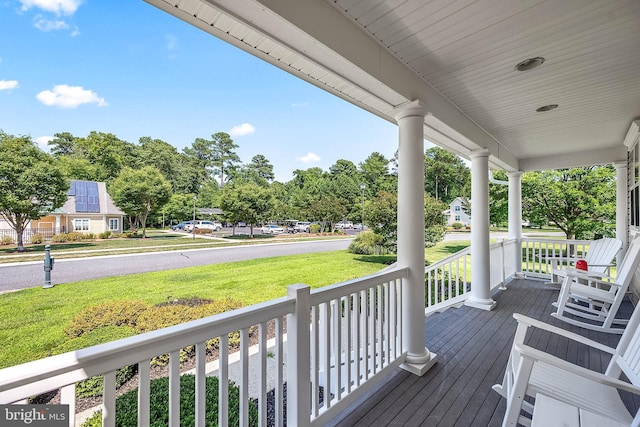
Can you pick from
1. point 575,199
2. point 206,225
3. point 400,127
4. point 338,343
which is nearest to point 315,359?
point 338,343

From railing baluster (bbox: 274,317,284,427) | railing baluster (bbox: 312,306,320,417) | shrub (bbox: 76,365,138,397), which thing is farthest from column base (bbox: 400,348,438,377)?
shrub (bbox: 76,365,138,397)

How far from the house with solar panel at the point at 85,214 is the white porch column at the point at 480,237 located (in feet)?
15.2

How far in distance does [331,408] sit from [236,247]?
4.27m

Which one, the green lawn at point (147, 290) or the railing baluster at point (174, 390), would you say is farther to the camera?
the green lawn at point (147, 290)

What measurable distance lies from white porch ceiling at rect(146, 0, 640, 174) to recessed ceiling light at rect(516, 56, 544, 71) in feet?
0.20

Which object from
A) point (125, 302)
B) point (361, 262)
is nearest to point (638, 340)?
point (125, 302)

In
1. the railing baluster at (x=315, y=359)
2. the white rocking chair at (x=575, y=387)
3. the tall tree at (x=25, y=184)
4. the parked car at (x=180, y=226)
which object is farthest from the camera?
the parked car at (x=180, y=226)

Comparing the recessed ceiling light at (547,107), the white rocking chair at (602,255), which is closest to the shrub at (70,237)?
the recessed ceiling light at (547,107)

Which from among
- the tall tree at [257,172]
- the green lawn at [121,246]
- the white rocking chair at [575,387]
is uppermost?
the tall tree at [257,172]

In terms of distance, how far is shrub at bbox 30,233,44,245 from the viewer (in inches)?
97.0

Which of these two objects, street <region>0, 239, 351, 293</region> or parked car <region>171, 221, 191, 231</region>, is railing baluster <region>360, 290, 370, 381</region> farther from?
parked car <region>171, 221, 191, 231</region>

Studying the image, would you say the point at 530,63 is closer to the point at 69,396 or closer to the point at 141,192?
the point at 69,396

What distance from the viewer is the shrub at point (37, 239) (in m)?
2.46

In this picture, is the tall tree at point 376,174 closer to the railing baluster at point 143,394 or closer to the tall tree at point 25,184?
the tall tree at point 25,184
